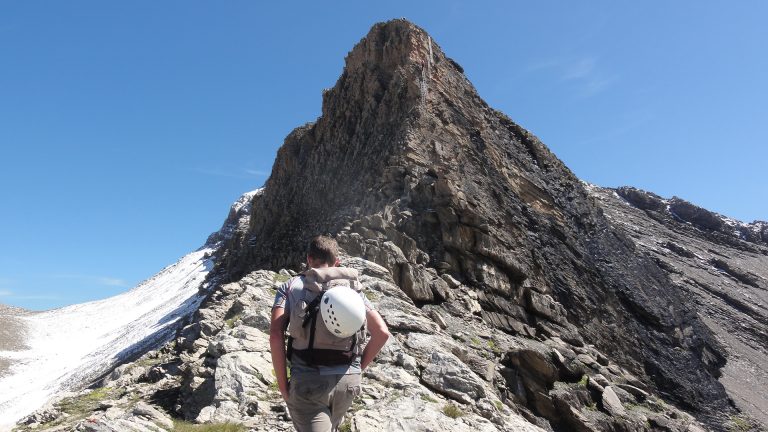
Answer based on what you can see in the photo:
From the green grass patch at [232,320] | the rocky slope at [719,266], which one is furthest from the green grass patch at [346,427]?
the rocky slope at [719,266]

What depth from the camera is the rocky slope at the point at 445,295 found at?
33.7ft

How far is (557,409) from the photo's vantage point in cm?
1605

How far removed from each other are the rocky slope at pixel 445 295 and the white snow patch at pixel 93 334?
2742cm

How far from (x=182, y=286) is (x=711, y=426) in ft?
299

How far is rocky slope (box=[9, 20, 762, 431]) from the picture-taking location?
10.3 m

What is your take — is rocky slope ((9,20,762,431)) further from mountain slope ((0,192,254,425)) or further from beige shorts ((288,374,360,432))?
mountain slope ((0,192,254,425))

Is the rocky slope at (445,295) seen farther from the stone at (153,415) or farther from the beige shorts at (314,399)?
the beige shorts at (314,399)

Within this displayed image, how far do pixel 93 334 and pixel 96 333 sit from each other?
0.61 meters

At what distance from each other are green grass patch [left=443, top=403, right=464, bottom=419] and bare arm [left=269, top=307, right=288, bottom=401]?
5.58 m

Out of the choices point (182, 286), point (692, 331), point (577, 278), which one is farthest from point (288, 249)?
point (182, 286)

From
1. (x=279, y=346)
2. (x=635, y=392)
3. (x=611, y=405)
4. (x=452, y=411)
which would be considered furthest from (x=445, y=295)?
(x=279, y=346)

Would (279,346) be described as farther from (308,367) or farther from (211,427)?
(211,427)

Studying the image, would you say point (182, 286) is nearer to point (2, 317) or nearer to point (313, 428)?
point (2, 317)

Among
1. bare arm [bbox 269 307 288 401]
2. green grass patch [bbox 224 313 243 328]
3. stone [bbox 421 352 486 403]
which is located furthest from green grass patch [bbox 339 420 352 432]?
green grass patch [bbox 224 313 243 328]
